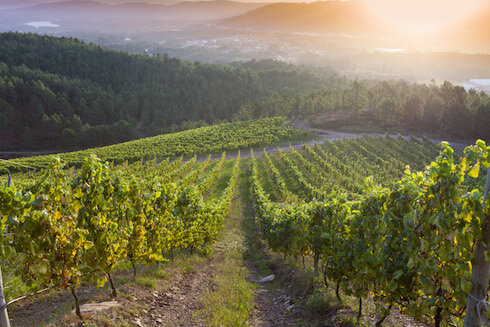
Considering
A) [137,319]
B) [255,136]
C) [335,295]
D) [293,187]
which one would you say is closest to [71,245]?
A: [137,319]

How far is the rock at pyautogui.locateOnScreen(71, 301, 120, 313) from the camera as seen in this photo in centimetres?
703

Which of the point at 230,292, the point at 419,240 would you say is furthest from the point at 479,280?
the point at 230,292

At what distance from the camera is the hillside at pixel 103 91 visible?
97812 mm

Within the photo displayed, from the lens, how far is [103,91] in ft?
438

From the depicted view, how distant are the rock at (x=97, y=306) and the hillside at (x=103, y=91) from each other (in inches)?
3867

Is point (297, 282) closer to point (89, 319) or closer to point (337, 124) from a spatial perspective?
point (89, 319)

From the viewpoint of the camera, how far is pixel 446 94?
8600cm

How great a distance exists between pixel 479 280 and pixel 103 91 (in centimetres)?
15073

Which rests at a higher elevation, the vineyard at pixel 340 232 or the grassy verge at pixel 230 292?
the vineyard at pixel 340 232

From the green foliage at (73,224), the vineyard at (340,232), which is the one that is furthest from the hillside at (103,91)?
the vineyard at (340,232)

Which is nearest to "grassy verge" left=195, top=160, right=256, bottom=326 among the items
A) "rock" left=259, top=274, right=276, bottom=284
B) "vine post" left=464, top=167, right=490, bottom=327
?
"rock" left=259, top=274, right=276, bottom=284

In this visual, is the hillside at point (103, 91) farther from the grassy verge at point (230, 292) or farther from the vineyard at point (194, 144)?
the grassy verge at point (230, 292)

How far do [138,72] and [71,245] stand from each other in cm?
17741

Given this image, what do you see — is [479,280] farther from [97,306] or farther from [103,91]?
[103,91]
